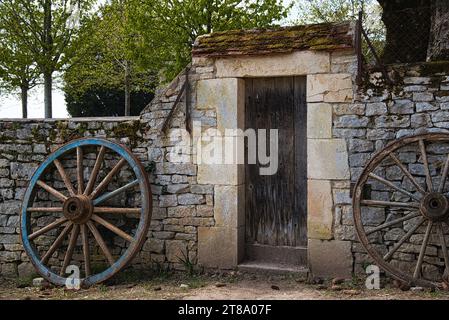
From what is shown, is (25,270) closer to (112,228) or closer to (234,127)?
(112,228)

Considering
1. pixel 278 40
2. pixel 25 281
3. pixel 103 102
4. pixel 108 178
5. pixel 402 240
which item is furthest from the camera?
pixel 103 102

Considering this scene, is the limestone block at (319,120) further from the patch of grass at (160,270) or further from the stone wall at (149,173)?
the patch of grass at (160,270)

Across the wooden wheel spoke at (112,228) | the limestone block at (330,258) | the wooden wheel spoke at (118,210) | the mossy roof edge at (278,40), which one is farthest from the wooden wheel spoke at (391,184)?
the wooden wheel spoke at (112,228)

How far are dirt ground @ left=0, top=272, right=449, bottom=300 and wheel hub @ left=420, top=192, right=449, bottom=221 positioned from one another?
692 mm

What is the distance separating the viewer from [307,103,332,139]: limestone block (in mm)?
5207

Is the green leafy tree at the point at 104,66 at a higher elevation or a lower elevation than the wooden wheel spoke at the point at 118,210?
higher

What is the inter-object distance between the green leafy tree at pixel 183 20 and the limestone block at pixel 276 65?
16.6 feet

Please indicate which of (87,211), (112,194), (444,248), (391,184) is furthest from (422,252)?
(87,211)

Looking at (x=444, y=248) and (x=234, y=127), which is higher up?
(x=234, y=127)

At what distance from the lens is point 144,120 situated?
5.89 meters

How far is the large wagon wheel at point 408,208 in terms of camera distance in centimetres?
471

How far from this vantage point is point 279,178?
18.5 feet

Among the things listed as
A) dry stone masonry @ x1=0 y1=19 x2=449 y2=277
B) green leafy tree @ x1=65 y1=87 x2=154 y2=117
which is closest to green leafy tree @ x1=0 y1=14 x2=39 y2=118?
green leafy tree @ x1=65 y1=87 x2=154 y2=117

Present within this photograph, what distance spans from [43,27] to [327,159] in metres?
10.3
